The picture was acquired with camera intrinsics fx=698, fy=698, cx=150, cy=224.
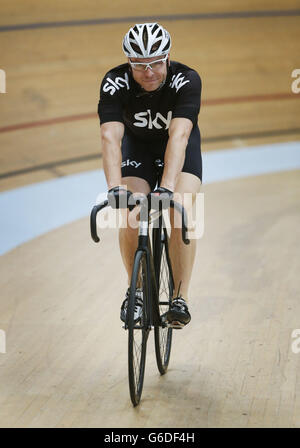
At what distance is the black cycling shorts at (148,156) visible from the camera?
2.66 m

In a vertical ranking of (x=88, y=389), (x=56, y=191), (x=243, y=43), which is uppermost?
(x=243, y=43)

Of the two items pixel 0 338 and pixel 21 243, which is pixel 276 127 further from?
pixel 0 338

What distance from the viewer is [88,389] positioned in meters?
2.57

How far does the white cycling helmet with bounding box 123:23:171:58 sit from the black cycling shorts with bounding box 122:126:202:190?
39cm

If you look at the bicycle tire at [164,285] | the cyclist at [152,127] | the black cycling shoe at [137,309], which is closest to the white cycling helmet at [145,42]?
the cyclist at [152,127]

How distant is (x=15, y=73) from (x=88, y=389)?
481cm

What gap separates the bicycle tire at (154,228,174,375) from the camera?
8.51 feet

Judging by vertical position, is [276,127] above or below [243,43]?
below

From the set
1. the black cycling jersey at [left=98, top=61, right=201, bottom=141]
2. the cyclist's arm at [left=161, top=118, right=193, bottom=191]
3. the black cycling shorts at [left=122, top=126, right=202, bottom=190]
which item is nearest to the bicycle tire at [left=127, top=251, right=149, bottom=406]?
the cyclist's arm at [left=161, top=118, right=193, bottom=191]

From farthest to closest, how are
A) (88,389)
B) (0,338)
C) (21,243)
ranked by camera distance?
(21,243) → (0,338) → (88,389)

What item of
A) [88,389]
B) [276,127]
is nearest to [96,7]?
[276,127]

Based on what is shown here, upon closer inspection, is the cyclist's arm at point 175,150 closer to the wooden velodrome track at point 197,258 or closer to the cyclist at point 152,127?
the cyclist at point 152,127

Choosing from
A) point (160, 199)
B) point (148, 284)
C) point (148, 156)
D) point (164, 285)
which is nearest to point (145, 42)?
point (148, 156)
